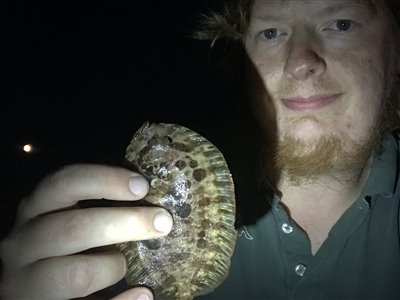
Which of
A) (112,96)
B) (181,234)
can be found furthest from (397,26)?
(112,96)

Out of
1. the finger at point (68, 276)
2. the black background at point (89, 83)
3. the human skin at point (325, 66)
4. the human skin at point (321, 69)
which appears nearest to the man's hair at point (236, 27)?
the human skin at point (321, 69)

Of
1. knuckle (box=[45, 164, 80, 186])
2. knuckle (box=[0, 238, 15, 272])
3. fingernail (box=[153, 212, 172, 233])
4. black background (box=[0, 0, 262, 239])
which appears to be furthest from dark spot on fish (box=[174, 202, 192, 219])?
black background (box=[0, 0, 262, 239])

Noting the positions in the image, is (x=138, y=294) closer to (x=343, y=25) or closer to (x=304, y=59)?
(x=304, y=59)

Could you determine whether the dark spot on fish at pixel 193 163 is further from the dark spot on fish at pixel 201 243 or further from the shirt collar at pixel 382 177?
the shirt collar at pixel 382 177

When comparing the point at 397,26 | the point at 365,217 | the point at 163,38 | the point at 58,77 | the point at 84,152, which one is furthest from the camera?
the point at 58,77

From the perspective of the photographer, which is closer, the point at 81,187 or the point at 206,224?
the point at 81,187

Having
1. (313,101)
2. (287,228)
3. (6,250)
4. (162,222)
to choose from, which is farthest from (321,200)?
(6,250)

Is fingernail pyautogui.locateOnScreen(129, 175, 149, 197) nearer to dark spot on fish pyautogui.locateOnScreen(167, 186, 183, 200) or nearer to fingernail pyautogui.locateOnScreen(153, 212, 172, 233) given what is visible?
fingernail pyautogui.locateOnScreen(153, 212, 172, 233)

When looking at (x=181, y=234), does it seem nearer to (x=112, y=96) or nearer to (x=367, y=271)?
(x=367, y=271)
